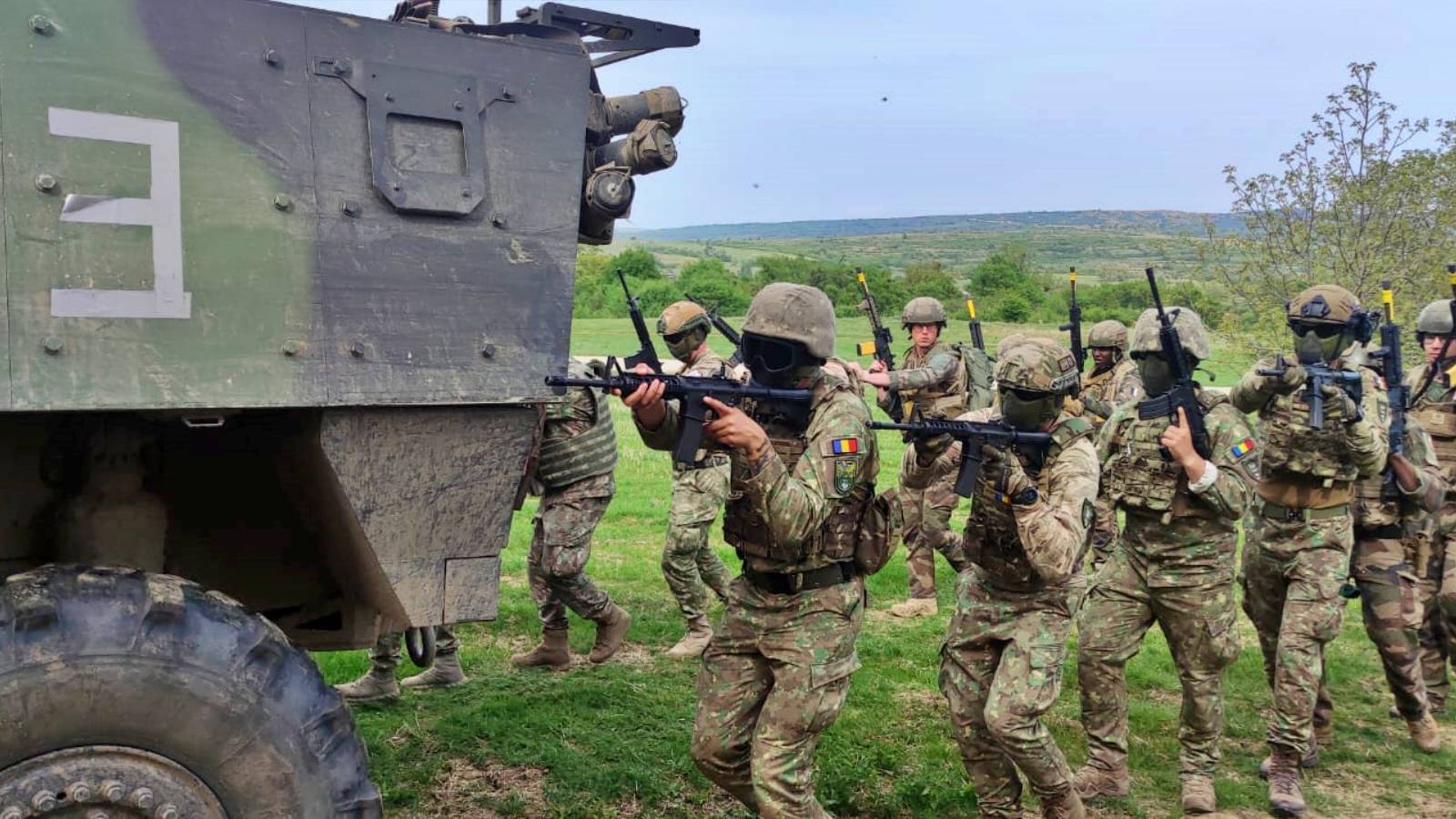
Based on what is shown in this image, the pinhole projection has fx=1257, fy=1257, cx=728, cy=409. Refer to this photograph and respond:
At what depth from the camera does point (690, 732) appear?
5.80m

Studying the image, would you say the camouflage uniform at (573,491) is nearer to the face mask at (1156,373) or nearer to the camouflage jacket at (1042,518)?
the camouflage jacket at (1042,518)

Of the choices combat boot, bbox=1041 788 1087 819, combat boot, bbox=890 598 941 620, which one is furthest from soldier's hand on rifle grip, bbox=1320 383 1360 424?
combat boot, bbox=890 598 941 620

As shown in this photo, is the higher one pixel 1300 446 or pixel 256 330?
pixel 256 330

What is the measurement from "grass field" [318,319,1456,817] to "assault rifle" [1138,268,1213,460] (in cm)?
162

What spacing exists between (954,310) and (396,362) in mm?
28466

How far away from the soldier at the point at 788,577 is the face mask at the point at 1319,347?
286 centimetres

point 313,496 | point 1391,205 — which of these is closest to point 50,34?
point 313,496

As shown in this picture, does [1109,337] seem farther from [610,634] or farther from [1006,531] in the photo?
[1006,531]

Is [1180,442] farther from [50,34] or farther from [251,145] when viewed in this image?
[50,34]

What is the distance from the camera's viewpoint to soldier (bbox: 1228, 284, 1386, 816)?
570cm

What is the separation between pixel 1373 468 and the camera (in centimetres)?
593

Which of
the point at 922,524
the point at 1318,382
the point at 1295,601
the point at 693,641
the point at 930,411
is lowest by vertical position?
the point at 693,641

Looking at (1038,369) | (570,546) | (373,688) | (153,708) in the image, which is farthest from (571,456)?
(153,708)

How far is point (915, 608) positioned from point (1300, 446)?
3.01 metres
